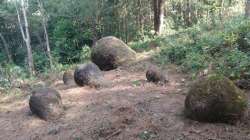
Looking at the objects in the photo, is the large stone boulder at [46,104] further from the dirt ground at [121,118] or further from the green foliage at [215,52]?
the green foliage at [215,52]

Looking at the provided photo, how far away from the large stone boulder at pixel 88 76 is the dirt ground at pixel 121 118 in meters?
0.21

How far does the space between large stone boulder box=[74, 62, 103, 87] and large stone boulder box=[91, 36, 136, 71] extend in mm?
2121

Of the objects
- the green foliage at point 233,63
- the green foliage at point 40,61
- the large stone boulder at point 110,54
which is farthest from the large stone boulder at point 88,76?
the green foliage at point 40,61

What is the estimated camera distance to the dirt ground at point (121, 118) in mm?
5992

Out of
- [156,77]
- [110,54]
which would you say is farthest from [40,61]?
[156,77]

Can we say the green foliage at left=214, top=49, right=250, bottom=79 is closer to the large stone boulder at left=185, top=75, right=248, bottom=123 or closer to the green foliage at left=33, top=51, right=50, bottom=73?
the large stone boulder at left=185, top=75, right=248, bottom=123

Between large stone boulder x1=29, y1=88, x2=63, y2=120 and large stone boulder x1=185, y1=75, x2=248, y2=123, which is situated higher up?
large stone boulder x1=185, y1=75, x2=248, y2=123

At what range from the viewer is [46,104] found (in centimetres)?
795

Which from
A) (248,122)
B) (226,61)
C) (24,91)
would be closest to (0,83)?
(24,91)

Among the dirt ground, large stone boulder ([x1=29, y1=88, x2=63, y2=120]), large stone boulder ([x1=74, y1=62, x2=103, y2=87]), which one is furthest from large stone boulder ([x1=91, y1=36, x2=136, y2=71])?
large stone boulder ([x1=29, y1=88, x2=63, y2=120])

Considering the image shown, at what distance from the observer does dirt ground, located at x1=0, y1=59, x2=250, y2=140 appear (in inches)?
236

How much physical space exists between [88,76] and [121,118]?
2.99 m

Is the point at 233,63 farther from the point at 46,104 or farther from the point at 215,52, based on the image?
the point at 46,104

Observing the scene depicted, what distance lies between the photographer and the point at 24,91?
11.2 m
